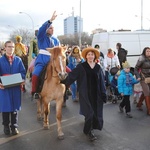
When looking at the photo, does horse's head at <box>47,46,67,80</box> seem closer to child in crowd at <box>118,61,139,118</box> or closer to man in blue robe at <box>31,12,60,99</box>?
man in blue robe at <box>31,12,60,99</box>

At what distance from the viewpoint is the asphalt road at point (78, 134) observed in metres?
5.42

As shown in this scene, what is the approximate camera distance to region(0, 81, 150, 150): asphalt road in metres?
5.42

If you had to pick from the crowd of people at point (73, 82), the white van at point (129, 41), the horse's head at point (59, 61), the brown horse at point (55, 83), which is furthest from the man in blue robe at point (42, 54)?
the white van at point (129, 41)

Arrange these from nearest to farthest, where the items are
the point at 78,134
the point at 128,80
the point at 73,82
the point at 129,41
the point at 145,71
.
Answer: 1. the point at 73,82
2. the point at 78,134
3. the point at 128,80
4. the point at 145,71
5. the point at 129,41

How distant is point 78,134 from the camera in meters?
6.13

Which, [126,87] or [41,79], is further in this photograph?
[126,87]

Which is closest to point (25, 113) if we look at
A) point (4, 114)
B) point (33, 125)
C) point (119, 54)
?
point (33, 125)

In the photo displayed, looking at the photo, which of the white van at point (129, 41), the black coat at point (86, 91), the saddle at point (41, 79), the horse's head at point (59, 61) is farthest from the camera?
the white van at point (129, 41)

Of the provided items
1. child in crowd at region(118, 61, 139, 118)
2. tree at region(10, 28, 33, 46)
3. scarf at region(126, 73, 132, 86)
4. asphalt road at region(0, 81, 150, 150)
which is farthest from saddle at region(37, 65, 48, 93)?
tree at region(10, 28, 33, 46)

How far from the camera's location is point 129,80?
25.3ft

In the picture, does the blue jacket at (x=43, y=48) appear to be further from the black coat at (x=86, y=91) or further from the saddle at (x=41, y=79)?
the black coat at (x=86, y=91)

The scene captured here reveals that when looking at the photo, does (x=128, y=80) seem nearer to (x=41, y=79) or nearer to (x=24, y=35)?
(x=41, y=79)

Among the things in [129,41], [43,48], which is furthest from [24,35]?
[43,48]

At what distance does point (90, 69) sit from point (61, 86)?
0.84 meters
